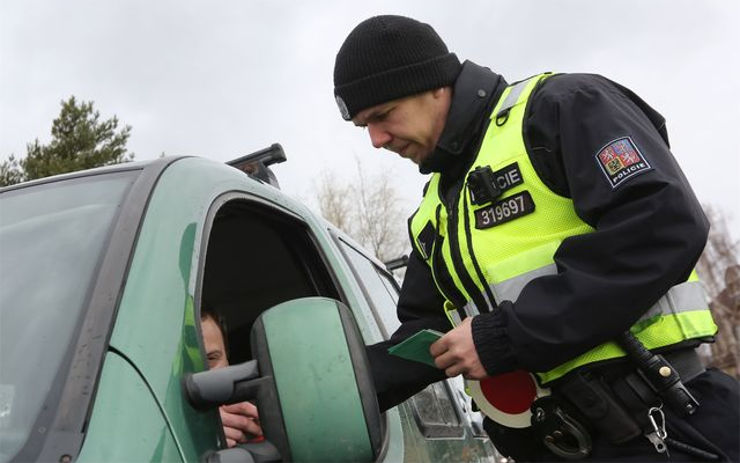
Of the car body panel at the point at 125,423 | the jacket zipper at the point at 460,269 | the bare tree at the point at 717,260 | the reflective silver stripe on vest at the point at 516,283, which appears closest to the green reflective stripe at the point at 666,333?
the reflective silver stripe on vest at the point at 516,283

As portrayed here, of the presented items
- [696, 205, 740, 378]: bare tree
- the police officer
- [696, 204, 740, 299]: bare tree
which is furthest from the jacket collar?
[696, 204, 740, 299]: bare tree

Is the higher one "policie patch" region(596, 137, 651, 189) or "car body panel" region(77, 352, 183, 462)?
"policie patch" region(596, 137, 651, 189)

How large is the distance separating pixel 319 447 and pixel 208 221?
62cm

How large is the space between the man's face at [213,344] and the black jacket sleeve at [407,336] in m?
0.68

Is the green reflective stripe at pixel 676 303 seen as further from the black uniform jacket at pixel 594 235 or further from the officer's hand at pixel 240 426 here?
the officer's hand at pixel 240 426

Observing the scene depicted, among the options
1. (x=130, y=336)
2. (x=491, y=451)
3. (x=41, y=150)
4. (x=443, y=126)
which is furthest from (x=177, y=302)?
(x=41, y=150)

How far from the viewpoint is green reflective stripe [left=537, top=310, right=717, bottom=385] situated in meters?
1.80

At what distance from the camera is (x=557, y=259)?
5.96 ft

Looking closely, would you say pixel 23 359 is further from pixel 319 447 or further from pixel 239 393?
pixel 319 447

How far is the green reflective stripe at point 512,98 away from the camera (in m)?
2.06

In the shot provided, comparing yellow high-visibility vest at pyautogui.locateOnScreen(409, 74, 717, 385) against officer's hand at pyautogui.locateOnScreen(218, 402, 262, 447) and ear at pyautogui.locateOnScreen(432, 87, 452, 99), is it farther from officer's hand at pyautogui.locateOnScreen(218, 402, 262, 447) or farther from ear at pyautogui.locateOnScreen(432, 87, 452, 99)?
officer's hand at pyautogui.locateOnScreen(218, 402, 262, 447)

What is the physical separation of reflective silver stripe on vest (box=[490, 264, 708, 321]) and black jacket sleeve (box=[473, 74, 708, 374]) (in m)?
0.04

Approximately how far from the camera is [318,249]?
9.22ft

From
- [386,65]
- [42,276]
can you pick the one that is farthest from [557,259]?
[42,276]
